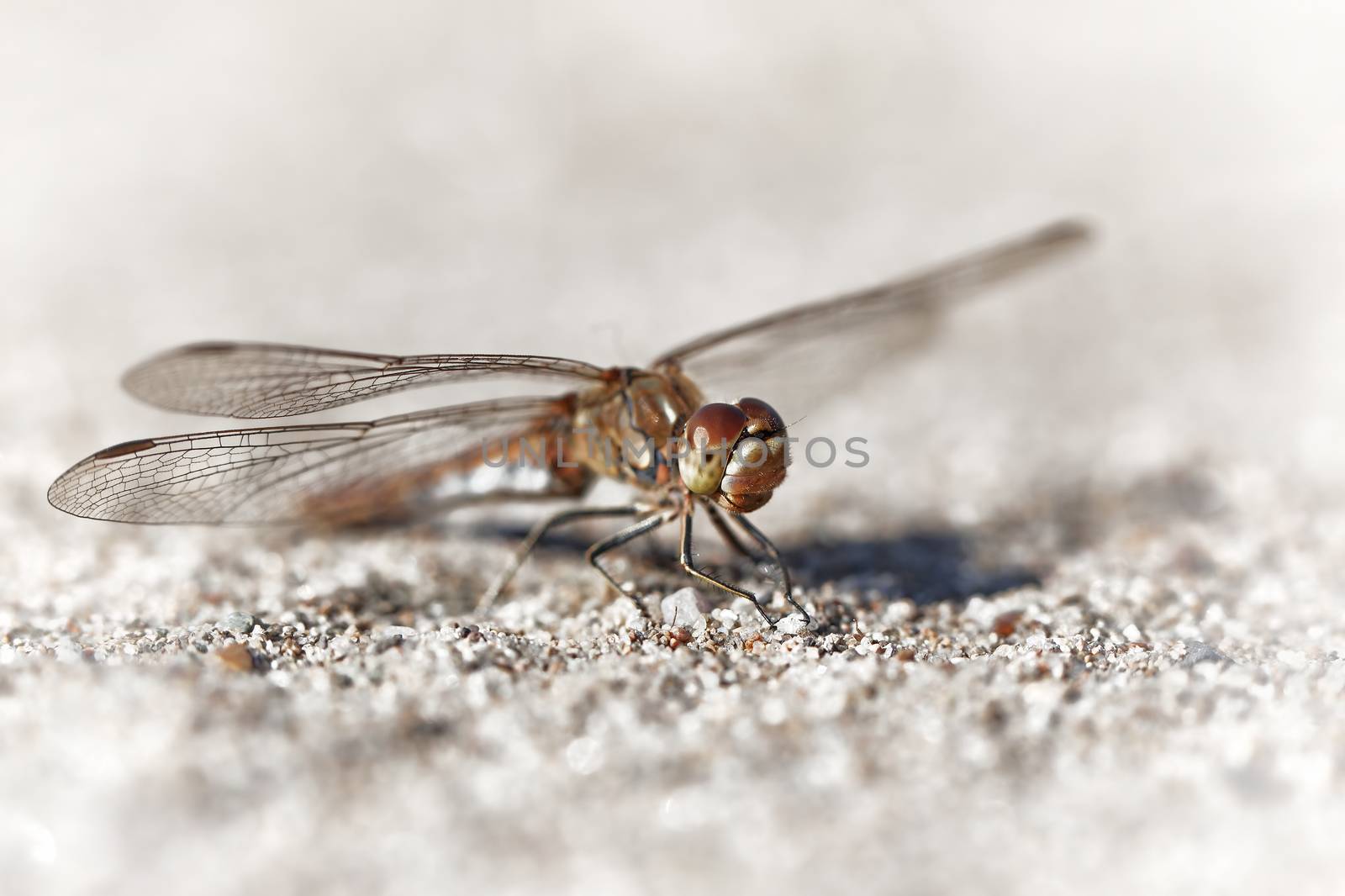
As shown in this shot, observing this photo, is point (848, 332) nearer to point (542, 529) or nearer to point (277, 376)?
point (542, 529)

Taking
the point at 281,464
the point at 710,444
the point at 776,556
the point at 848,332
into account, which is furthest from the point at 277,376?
the point at 848,332

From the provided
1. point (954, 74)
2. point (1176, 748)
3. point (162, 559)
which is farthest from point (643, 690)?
point (954, 74)

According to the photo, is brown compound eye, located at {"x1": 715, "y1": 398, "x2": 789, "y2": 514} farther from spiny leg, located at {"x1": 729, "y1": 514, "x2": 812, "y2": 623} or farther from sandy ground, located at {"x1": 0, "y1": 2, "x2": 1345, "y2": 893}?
sandy ground, located at {"x1": 0, "y1": 2, "x2": 1345, "y2": 893}

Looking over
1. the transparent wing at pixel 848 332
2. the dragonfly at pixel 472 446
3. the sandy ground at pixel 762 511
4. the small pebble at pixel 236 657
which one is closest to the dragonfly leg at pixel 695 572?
the dragonfly at pixel 472 446

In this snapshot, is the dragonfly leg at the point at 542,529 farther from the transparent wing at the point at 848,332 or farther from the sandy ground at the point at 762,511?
the transparent wing at the point at 848,332

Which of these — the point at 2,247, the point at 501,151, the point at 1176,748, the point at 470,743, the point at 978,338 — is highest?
the point at 501,151

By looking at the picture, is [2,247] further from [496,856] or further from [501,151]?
[496,856]
